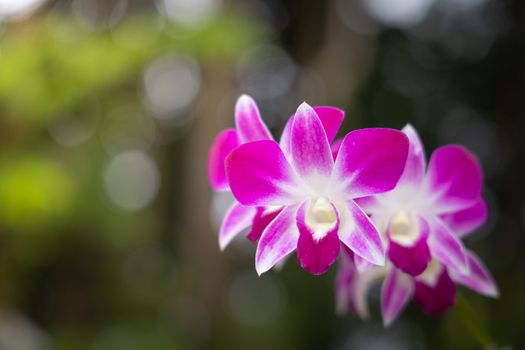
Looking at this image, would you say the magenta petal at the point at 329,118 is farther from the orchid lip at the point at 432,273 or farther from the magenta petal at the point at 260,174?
the orchid lip at the point at 432,273

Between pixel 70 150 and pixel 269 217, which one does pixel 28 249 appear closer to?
pixel 70 150

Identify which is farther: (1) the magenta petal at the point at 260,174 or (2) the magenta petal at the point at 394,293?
(2) the magenta petal at the point at 394,293

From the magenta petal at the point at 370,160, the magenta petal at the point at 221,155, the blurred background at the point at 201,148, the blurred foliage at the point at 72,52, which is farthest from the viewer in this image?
the blurred background at the point at 201,148

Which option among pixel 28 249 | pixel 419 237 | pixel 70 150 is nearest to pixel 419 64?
pixel 70 150

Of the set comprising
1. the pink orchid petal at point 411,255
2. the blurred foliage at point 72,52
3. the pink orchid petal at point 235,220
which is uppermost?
the pink orchid petal at point 235,220

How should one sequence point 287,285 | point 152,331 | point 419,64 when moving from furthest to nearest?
point 419,64 → point 287,285 → point 152,331

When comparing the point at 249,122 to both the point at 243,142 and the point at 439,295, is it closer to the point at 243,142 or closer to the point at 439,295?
the point at 243,142

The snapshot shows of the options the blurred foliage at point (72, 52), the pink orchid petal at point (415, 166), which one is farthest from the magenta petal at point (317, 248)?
the blurred foliage at point (72, 52)

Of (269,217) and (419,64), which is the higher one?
(269,217)
